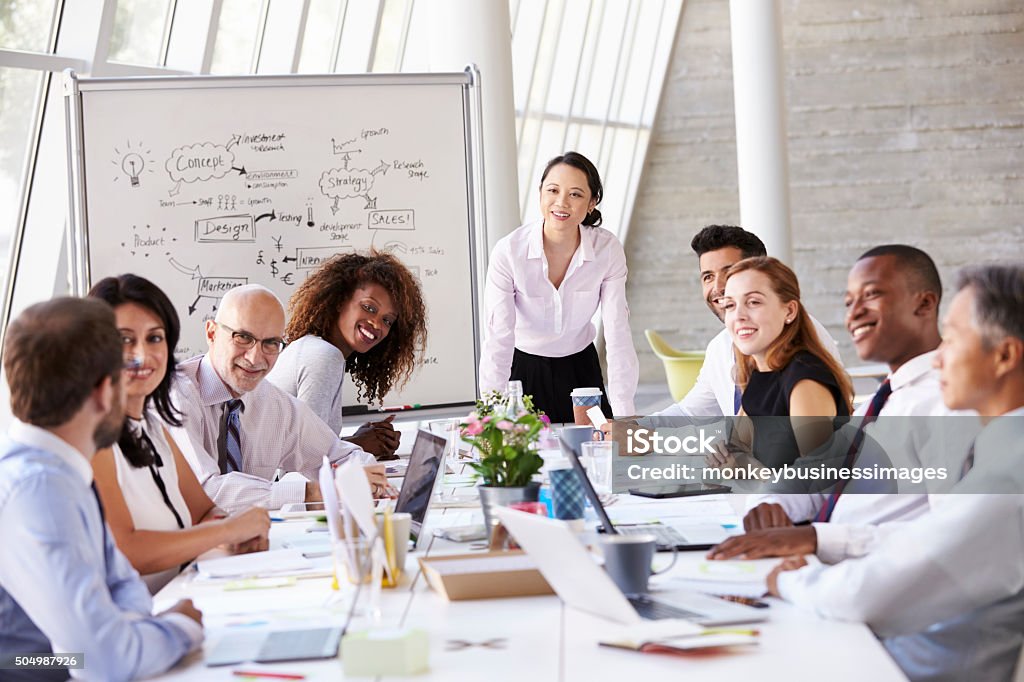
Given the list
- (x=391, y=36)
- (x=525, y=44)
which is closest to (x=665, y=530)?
(x=391, y=36)

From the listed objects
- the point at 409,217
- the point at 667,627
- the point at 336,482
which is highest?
the point at 409,217

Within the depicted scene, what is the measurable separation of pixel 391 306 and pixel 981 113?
35.6 feet

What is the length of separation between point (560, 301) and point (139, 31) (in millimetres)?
2752

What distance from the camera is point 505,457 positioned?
2.26 m

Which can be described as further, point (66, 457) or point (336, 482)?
point (336, 482)

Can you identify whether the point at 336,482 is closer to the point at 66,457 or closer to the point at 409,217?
the point at 66,457

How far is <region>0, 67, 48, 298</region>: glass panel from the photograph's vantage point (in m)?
5.22

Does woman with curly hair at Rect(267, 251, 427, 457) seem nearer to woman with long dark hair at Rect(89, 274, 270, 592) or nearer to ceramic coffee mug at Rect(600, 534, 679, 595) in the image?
woman with long dark hair at Rect(89, 274, 270, 592)

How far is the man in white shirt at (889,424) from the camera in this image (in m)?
1.93

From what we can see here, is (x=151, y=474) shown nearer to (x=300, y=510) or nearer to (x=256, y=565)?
(x=256, y=565)

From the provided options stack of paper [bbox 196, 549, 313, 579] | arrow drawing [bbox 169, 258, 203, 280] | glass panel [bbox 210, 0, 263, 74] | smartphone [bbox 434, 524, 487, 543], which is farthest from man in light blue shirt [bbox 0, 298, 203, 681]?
glass panel [bbox 210, 0, 263, 74]

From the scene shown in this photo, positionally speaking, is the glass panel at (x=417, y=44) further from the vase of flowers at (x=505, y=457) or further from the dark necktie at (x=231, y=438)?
the vase of flowers at (x=505, y=457)

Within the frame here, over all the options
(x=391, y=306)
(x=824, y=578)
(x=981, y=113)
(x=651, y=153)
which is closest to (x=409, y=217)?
(x=391, y=306)

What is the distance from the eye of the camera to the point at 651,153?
13.0 metres
